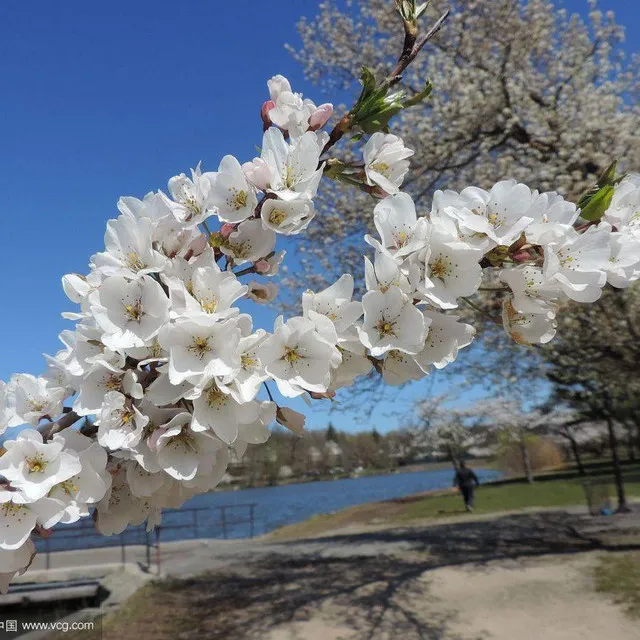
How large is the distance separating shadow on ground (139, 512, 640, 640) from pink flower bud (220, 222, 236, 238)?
6.60m

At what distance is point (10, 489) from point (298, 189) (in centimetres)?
52

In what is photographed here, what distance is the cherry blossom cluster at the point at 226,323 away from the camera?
→ 0.66 m

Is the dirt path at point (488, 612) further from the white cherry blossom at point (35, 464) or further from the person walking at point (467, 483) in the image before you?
the person walking at point (467, 483)

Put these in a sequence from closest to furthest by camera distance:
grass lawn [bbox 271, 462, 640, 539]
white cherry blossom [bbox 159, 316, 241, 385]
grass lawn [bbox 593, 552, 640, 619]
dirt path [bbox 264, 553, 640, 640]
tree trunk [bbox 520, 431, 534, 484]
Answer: white cherry blossom [bbox 159, 316, 241, 385] → dirt path [bbox 264, 553, 640, 640] → grass lawn [bbox 593, 552, 640, 619] → grass lawn [bbox 271, 462, 640, 539] → tree trunk [bbox 520, 431, 534, 484]

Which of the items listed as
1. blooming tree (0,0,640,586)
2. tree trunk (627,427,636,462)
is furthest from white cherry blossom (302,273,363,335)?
tree trunk (627,427,636,462)

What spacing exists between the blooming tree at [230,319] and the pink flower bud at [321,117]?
4cm

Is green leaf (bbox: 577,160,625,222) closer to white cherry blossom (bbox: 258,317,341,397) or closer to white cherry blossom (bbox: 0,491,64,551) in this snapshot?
white cherry blossom (bbox: 258,317,341,397)

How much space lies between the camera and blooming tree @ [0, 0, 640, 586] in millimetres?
661

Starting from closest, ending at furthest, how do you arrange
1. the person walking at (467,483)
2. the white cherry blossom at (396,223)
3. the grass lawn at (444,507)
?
the white cherry blossom at (396,223) → the grass lawn at (444,507) → the person walking at (467,483)

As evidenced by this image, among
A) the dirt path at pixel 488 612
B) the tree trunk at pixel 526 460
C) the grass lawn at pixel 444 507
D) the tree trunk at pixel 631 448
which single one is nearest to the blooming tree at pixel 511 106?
the dirt path at pixel 488 612

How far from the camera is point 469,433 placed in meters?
34.1

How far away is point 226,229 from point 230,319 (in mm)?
172

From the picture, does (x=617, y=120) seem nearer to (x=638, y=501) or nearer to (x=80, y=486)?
(x=80, y=486)

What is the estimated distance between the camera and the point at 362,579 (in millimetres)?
8750
